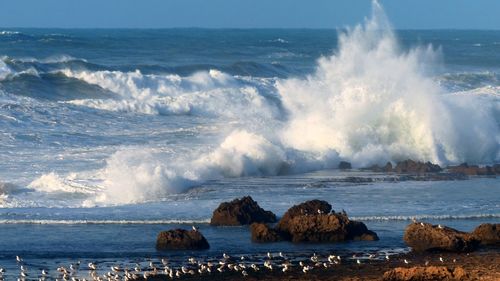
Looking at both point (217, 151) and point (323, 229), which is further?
point (217, 151)

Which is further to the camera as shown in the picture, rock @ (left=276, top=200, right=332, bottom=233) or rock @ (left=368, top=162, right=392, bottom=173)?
rock @ (left=368, top=162, right=392, bottom=173)

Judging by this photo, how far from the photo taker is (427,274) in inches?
610

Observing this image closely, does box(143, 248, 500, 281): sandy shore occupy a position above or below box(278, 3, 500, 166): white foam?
below

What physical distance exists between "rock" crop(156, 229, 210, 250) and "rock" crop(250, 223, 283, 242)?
1.06m

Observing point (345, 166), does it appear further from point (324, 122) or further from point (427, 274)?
point (427, 274)

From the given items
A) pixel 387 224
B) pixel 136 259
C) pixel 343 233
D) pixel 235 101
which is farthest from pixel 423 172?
pixel 235 101

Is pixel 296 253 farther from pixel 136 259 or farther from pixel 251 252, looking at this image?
pixel 136 259

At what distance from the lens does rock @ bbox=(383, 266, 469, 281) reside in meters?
15.5

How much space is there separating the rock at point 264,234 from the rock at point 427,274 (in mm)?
3947

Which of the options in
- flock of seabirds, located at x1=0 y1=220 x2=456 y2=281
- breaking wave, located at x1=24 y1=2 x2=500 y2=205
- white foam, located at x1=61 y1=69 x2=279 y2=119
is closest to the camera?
flock of seabirds, located at x1=0 y1=220 x2=456 y2=281

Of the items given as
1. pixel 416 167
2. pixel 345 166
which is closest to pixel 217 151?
pixel 345 166

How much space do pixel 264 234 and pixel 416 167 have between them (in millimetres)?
10246

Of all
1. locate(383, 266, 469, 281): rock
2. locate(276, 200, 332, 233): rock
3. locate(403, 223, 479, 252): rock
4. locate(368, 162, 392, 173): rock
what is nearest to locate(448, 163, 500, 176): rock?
locate(368, 162, 392, 173): rock

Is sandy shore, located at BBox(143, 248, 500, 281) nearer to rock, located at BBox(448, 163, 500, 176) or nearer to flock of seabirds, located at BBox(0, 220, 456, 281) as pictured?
flock of seabirds, located at BBox(0, 220, 456, 281)
